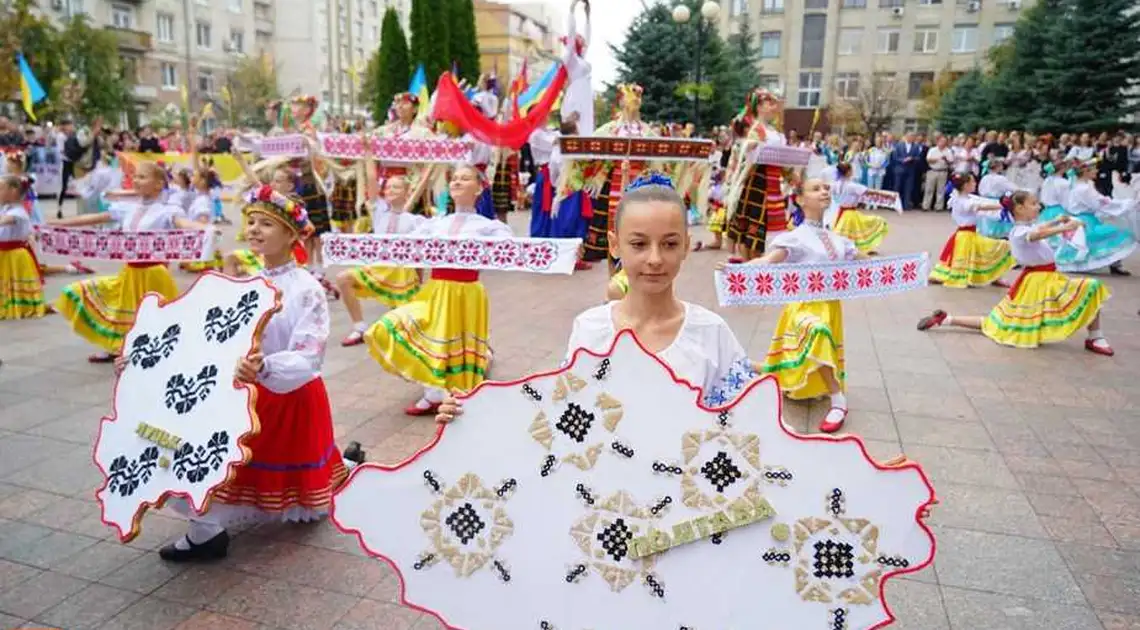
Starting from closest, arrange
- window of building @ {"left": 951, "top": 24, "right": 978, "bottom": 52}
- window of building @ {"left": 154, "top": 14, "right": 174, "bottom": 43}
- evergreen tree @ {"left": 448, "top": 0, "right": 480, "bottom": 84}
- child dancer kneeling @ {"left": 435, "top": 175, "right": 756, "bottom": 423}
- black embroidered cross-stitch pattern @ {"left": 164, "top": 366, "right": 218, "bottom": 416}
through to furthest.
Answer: child dancer kneeling @ {"left": 435, "top": 175, "right": 756, "bottom": 423}, black embroidered cross-stitch pattern @ {"left": 164, "top": 366, "right": 218, "bottom": 416}, evergreen tree @ {"left": 448, "top": 0, "right": 480, "bottom": 84}, window of building @ {"left": 951, "top": 24, "right": 978, "bottom": 52}, window of building @ {"left": 154, "top": 14, "right": 174, "bottom": 43}

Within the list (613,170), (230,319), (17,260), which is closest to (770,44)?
(613,170)

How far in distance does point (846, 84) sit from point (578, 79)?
40.1 m

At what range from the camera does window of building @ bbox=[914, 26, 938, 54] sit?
42647 mm

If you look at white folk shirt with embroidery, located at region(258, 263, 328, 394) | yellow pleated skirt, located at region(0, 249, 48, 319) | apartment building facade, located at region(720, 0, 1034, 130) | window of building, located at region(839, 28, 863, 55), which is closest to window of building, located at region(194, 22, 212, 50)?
apartment building facade, located at region(720, 0, 1034, 130)

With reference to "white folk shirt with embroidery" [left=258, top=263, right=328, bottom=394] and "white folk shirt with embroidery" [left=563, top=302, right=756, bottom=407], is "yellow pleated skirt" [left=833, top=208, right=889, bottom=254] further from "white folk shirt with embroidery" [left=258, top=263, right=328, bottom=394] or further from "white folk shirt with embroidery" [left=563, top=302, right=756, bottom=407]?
"white folk shirt with embroidery" [left=563, top=302, right=756, bottom=407]

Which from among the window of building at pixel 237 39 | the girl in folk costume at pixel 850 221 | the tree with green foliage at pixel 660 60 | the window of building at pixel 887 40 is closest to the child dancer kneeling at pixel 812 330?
the girl in folk costume at pixel 850 221

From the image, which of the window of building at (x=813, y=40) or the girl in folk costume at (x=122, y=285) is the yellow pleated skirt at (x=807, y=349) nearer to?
the girl in folk costume at (x=122, y=285)

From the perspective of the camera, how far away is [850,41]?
143 ft

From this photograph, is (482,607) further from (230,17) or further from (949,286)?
(230,17)

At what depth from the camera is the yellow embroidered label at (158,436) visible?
2.78 metres

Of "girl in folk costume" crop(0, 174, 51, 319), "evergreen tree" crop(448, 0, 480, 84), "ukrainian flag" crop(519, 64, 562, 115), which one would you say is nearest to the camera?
"girl in folk costume" crop(0, 174, 51, 319)

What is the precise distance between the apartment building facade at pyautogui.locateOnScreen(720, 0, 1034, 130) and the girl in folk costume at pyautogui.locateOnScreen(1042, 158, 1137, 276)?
33448 mm

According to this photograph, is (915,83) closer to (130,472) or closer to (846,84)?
(846,84)

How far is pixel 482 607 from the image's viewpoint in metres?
1.95
